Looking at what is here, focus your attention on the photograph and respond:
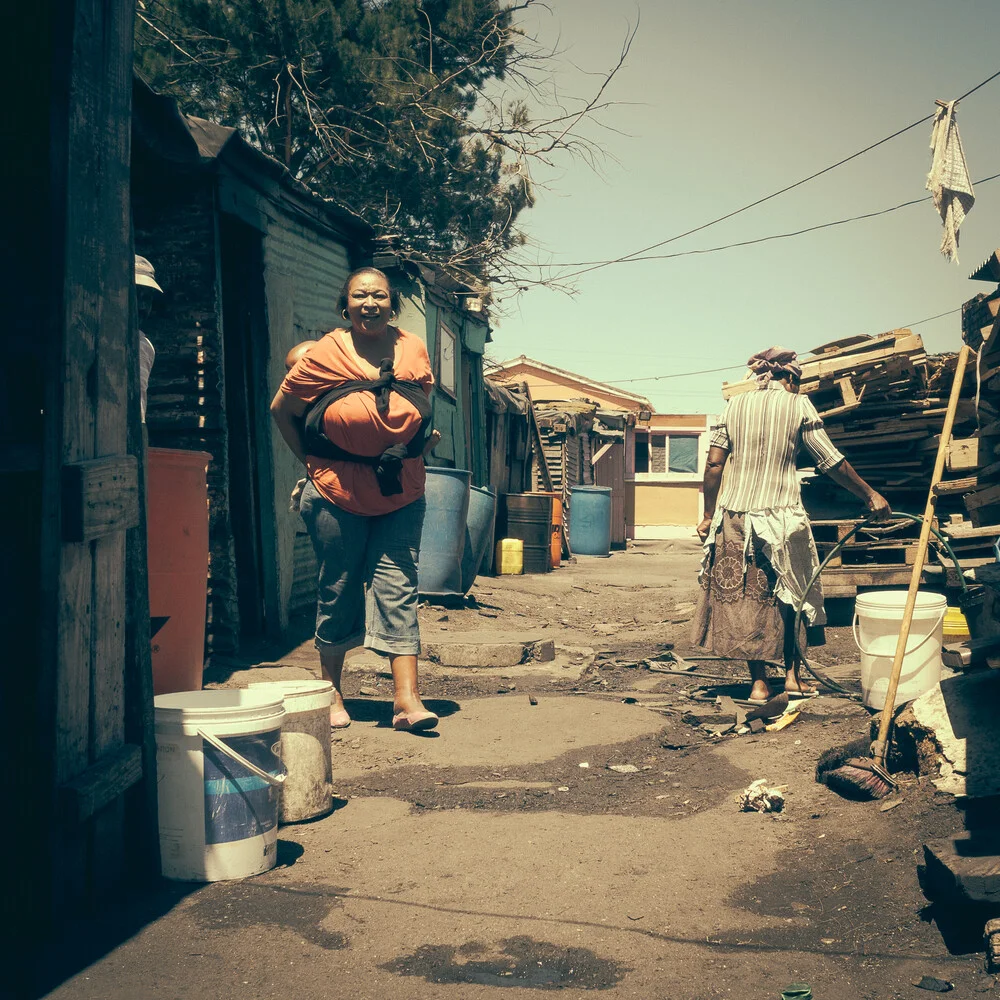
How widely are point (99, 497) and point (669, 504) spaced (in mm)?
29420

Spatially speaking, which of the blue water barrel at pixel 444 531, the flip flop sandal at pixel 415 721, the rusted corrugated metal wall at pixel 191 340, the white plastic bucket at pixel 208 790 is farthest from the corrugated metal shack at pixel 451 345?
the white plastic bucket at pixel 208 790

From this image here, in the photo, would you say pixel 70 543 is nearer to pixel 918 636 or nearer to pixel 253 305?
pixel 918 636

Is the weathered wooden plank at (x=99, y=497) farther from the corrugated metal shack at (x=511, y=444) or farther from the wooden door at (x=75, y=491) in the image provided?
the corrugated metal shack at (x=511, y=444)

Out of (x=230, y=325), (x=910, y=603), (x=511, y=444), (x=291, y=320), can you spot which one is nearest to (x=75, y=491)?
(x=910, y=603)

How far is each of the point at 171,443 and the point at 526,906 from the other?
421 cm

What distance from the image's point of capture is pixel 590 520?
1934 cm

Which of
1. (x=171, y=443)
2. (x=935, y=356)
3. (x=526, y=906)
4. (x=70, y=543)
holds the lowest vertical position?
(x=526, y=906)

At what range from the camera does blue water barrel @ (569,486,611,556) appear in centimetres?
1934

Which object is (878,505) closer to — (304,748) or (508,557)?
(304,748)

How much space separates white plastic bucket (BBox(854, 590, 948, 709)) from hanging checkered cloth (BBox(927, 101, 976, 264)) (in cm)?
168

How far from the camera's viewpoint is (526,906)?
2.67 meters

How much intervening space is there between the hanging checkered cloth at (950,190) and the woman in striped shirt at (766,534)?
41.2 inches

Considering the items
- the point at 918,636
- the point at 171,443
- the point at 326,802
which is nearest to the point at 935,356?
the point at 918,636

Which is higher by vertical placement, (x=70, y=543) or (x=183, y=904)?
(x=70, y=543)
